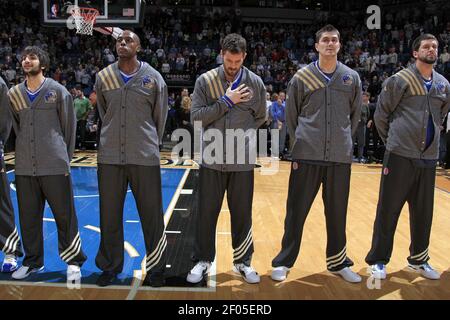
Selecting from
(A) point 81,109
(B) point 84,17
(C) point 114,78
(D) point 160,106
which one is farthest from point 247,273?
(A) point 81,109

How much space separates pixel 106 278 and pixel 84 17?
23.2 ft

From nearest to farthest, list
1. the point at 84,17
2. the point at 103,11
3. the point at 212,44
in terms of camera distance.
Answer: the point at 84,17
the point at 103,11
the point at 212,44

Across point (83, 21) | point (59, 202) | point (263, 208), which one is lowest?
point (263, 208)

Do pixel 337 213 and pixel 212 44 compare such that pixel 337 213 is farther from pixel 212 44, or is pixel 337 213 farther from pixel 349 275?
pixel 212 44

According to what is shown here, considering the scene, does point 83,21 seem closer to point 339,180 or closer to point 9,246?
point 9,246

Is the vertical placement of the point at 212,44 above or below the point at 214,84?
above

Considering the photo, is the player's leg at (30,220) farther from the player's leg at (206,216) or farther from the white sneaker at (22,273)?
the player's leg at (206,216)

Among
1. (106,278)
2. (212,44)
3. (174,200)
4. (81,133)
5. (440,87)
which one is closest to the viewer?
(106,278)

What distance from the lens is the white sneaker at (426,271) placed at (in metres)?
3.93

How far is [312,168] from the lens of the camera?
3803 millimetres

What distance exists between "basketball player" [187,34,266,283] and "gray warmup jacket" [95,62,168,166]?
0.36 m

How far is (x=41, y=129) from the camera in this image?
3.71 m
